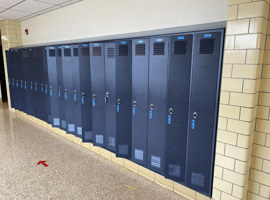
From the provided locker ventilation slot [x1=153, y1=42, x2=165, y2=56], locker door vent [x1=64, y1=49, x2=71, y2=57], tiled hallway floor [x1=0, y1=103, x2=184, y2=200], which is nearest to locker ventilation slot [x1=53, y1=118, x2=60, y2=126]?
tiled hallway floor [x1=0, y1=103, x2=184, y2=200]

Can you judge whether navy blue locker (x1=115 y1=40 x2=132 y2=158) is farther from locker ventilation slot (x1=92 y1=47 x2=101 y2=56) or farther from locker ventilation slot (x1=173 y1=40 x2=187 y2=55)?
locker ventilation slot (x1=173 y1=40 x2=187 y2=55)

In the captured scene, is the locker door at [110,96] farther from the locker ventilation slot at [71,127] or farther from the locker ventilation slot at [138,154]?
the locker ventilation slot at [71,127]

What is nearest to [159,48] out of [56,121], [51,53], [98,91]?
[98,91]

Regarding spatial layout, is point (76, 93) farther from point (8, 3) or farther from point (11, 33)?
point (11, 33)

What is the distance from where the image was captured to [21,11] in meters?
4.43

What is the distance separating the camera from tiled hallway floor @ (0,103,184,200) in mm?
2516

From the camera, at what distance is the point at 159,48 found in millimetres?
2297

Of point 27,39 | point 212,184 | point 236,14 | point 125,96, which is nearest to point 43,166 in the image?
point 125,96

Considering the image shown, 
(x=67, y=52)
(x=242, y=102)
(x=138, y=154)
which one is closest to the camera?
(x=242, y=102)

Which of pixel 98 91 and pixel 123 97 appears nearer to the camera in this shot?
pixel 123 97

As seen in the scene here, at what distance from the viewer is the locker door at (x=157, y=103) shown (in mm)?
2295

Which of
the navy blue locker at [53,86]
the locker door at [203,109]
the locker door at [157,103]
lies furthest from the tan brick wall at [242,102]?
the navy blue locker at [53,86]

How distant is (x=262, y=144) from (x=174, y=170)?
98 centimetres

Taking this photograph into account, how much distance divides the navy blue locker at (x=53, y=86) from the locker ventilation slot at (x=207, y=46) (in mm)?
2884
